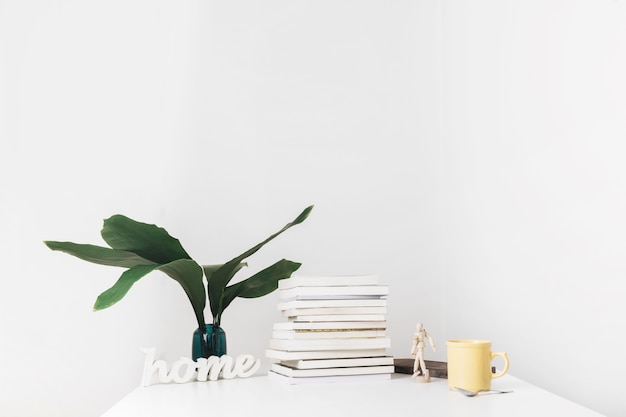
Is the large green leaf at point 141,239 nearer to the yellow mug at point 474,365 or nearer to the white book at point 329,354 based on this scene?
the white book at point 329,354

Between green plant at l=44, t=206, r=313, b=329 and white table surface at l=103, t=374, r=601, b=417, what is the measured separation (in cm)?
20

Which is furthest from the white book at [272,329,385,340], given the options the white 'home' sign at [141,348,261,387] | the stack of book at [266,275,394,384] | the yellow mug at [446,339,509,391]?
the yellow mug at [446,339,509,391]

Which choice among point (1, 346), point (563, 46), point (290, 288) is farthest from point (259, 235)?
point (563, 46)

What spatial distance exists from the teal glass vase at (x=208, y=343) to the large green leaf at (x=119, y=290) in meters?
0.22

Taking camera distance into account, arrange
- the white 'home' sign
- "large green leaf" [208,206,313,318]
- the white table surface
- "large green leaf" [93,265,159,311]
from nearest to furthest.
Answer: the white table surface < "large green leaf" [93,265,159,311] < the white 'home' sign < "large green leaf" [208,206,313,318]

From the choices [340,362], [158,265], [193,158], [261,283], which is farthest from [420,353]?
[193,158]

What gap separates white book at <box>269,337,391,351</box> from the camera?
4.30 feet

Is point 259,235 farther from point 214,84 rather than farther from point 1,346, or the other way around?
point 1,346

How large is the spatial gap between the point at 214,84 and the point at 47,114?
416 mm

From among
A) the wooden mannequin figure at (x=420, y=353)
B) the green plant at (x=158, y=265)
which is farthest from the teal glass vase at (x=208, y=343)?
the wooden mannequin figure at (x=420, y=353)

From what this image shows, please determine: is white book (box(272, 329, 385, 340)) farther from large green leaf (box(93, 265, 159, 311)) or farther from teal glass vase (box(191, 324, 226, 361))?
large green leaf (box(93, 265, 159, 311))

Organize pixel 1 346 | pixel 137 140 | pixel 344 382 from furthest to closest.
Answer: pixel 137 140 → pixel 1 346 → pixel 344 382

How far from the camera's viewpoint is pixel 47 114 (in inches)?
65.2

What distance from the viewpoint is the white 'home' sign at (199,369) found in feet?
4.42
